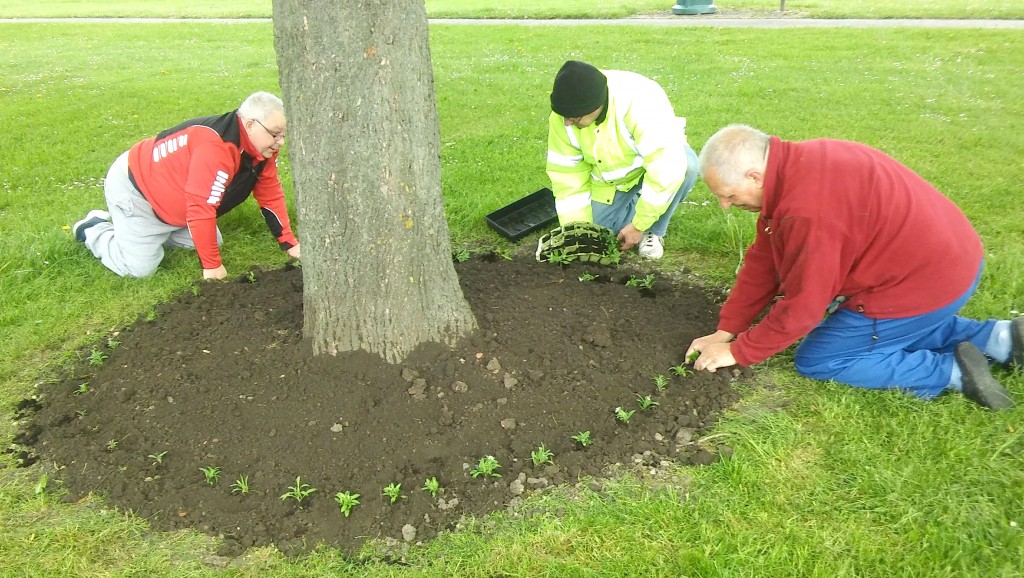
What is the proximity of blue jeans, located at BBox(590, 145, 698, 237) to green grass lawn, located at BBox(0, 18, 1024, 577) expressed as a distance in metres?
0.23

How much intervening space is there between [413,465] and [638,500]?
976mm

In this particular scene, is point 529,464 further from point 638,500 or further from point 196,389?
point 196,389

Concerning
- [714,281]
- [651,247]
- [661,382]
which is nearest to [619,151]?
[651,247]

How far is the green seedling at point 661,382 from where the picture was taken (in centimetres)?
331

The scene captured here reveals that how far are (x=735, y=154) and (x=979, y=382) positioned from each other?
5.08 ft

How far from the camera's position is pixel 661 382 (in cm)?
332

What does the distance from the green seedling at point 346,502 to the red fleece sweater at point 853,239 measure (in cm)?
194

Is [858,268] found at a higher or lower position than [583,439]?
higher

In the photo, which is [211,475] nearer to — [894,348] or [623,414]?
[623,414]

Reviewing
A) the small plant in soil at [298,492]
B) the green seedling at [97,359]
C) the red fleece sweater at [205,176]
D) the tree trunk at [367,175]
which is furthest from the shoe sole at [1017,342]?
the green seedling at [97,359]

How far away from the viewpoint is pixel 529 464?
2928 millimetres

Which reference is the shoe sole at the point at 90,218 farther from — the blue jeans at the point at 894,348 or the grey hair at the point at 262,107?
the blue jeans at the point at 894,348

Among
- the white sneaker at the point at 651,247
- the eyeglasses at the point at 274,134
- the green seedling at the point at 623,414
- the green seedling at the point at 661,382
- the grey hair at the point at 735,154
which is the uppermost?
the grey hair at the point at 735,154

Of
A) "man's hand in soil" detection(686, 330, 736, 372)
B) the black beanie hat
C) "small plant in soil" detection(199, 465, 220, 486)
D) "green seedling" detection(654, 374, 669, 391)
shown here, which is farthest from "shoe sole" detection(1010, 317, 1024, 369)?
"small plant in soil" detection(199, 465, 220, 486)
